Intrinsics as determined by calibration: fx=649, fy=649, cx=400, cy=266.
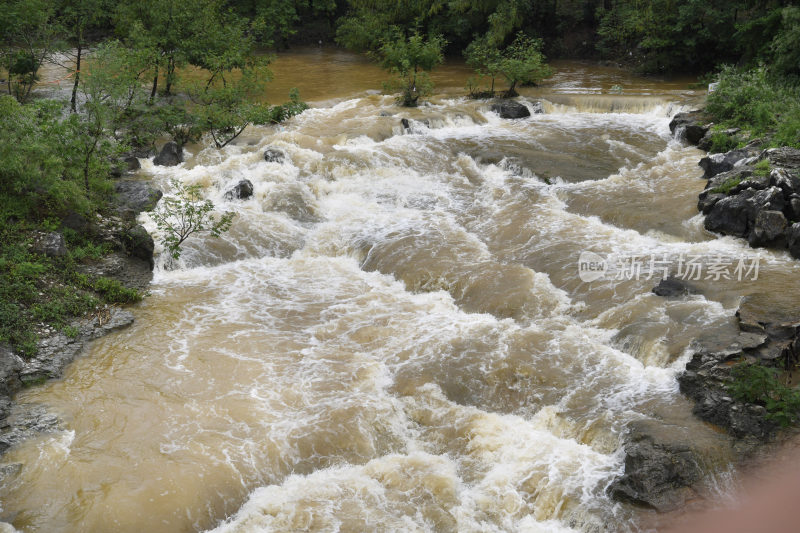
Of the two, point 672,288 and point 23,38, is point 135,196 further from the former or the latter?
point 672,288

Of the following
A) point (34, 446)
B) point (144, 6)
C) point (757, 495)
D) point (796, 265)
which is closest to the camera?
point (757, 495)

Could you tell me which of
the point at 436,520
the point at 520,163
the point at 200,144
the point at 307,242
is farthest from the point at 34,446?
the point at 520,163

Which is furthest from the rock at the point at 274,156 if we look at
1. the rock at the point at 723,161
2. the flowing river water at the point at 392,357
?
the rock at the point at 723,161

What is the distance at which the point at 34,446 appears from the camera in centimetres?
828

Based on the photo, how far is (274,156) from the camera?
16.8 m

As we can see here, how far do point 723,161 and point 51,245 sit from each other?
14672 mm

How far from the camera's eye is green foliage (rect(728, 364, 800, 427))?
A: 7.88m

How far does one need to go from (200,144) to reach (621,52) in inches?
799

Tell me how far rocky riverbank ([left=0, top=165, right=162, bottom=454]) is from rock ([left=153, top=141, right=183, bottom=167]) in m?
1.38

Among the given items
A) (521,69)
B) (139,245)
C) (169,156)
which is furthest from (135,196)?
(521,69)

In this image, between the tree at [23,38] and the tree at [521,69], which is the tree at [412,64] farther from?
the tree at [23,38]

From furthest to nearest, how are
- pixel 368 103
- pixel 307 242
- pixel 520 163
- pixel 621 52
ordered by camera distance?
pixel 621 52, pixel 368 103, pixel 520 163, pixel 307 242

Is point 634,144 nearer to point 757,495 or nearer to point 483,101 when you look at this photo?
point 483,101

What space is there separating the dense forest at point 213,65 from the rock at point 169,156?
0.69 meters
